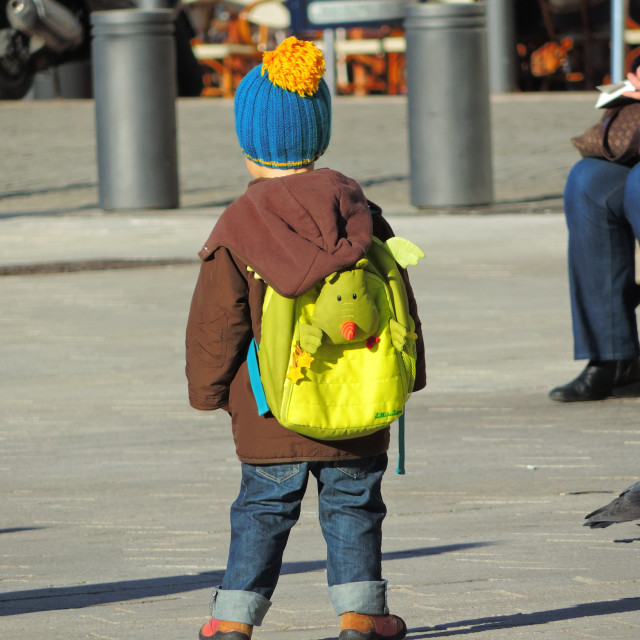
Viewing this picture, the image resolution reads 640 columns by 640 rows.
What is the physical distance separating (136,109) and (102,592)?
11.1m

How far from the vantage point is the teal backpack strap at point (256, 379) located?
138 inches

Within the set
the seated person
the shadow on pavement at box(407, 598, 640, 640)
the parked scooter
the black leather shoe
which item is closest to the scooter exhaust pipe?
the parked scooter

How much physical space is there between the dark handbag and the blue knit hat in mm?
3377

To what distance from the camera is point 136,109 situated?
14.9 m

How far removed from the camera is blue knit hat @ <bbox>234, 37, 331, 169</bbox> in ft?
11.6

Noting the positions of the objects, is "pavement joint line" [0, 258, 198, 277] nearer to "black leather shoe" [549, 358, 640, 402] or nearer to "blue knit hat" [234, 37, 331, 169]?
"black leather shoe" [549, 358, 640, 402]

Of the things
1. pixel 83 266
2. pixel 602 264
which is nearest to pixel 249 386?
pixel 602 264

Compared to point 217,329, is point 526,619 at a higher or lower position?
lower

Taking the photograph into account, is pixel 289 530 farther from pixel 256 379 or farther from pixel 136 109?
pixel 136 109

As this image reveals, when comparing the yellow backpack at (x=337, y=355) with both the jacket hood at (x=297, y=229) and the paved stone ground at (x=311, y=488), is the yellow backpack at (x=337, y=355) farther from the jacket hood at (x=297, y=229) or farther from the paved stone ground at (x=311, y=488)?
the paved stone ground at (x=311, y=488)

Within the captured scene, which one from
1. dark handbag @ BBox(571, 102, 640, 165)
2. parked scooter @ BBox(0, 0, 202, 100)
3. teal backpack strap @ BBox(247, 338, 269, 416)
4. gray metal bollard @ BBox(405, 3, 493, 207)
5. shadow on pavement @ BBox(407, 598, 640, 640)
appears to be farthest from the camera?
parked scooter @ BBox(0, 0, 202, 100)

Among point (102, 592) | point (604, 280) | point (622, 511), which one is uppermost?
point (622, 511)

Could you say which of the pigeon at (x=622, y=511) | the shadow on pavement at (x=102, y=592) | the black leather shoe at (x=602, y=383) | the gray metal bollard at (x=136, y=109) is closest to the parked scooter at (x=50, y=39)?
the gray metal bollard at (x=136, y=109)

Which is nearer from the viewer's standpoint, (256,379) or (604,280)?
(256,379)
